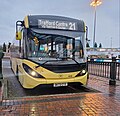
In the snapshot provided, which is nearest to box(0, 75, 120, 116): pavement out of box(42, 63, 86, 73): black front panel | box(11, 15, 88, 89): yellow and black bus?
box(11, 15, 88, 89): yellow and black bus

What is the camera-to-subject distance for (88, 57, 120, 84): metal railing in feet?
32.1

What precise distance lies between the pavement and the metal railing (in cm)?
249

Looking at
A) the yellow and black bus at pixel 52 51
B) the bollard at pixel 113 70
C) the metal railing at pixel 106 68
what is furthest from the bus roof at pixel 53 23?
the metal railing at pixel 106 68

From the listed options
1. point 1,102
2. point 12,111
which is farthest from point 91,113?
point 1,102

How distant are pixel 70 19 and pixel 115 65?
301 cm

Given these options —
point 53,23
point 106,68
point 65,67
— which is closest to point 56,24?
point 53,23

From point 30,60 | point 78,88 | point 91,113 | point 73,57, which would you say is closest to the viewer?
point 91,113

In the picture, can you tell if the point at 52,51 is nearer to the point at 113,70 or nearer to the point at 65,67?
the point at 65,67

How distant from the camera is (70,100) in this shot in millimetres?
6820

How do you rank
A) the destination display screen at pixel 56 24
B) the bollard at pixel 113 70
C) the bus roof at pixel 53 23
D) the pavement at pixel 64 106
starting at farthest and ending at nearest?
the bollard at pixel 113 70, the destination display screen at pixel 56 24, the bus roof at pixel 53 23, the pavement at pixel 64 106

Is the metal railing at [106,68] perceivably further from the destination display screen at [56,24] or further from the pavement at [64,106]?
the destination display screen at [56,24]

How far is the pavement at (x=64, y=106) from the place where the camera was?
18.0 feet

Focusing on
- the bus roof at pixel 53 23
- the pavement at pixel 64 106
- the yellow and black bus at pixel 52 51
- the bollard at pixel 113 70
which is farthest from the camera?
the bollard at pixel 113 70

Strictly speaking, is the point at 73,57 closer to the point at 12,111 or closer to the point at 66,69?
the point at 66,69
